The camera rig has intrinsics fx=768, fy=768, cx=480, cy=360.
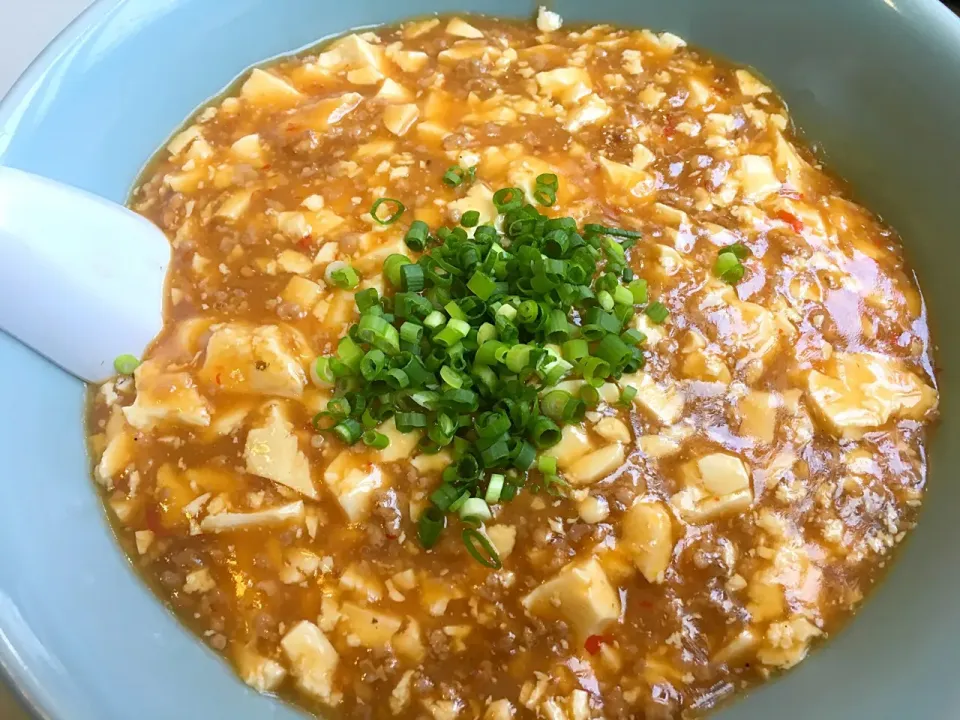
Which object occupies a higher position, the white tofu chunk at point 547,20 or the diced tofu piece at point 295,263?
the white tofu chunk at point 547,20

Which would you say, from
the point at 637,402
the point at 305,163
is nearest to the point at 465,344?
the point at 637,402

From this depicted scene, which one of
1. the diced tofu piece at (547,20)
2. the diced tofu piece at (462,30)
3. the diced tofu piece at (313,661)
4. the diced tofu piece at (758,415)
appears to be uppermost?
the diced tofu piece at (547,20)

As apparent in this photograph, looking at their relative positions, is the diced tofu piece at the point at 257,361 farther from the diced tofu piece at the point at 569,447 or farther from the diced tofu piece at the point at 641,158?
the diced tofu piece at the point at 641,158

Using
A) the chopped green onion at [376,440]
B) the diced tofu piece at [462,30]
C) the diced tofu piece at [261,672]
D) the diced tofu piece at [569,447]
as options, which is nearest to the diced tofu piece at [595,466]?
the diced tofu piece at [569,447]

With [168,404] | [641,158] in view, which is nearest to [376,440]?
[168,404]

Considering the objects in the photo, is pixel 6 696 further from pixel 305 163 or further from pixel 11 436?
pixel 305 163
